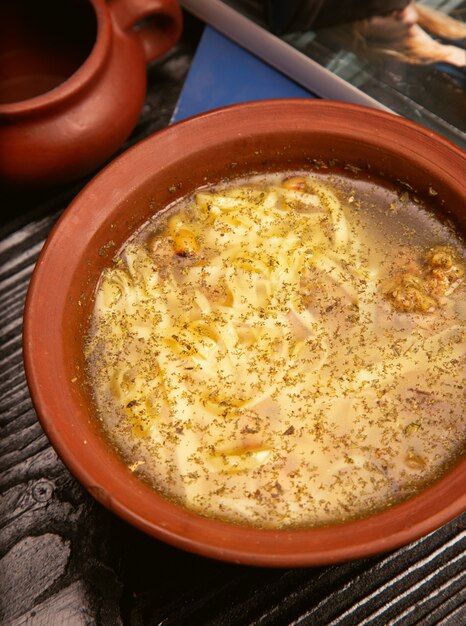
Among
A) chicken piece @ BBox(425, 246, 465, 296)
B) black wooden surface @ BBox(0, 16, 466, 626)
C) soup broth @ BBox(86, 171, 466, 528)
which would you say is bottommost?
black wooden surface @ BBox(0, 16, 466, 626)

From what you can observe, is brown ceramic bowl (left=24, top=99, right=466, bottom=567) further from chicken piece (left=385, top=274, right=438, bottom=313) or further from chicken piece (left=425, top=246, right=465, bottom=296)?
chicken piece (left=385, top=274, right=438, bottom=313)

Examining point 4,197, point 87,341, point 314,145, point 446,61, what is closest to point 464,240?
point 314,145

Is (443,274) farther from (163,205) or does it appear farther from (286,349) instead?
(163,205)

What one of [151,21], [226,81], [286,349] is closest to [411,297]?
[286,349]

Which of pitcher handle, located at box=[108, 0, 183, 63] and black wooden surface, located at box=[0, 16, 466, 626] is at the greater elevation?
pitcher handle, located at box=[108, 0, 183, 63]

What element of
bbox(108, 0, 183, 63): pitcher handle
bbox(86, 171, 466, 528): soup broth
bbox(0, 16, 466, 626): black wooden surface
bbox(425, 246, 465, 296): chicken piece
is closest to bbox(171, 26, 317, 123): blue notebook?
bbox(108, 0, 183, 63): pitcher handle

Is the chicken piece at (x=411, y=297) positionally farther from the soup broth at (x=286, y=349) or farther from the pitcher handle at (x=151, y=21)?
the pitcher handle at (x=151, y=21)

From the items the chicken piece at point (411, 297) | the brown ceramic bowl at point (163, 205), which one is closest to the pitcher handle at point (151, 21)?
the brown ceramic bowl at point (163, 205)

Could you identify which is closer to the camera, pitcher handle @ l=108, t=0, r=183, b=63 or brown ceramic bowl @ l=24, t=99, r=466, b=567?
brown ceramic bowl @ l=24, t=99, r=466, b=567
